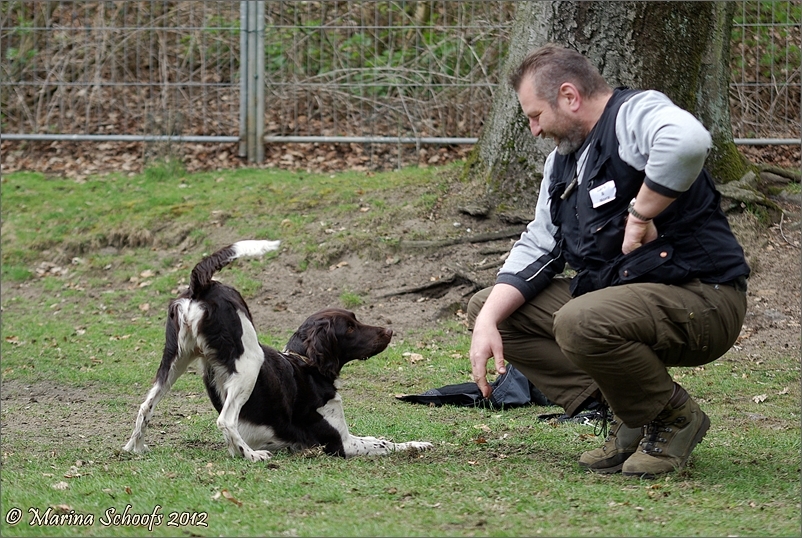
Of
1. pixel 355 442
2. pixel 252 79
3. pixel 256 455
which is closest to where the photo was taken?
pixel 256 455

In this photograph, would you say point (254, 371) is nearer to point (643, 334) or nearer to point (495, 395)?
point (495, 395)

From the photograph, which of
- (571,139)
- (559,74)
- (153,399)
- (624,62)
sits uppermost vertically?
(559,74)

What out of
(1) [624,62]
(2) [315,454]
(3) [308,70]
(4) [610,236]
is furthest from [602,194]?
(3) [308,70]

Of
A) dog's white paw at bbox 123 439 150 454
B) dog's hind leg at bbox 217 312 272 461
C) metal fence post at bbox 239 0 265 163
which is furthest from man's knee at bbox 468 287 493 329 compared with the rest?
metal fence post at bbox 239 0 265 163

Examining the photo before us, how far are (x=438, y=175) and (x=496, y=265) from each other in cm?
197

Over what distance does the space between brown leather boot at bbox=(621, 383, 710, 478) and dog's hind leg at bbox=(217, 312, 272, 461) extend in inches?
70.0

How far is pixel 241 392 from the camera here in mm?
4621

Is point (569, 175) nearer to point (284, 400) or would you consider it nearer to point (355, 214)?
point (284, 400)

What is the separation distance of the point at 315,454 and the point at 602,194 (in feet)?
6.48

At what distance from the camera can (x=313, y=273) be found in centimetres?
894

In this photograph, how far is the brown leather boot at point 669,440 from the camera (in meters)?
4.00

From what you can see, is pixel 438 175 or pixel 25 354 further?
pixel 438 175

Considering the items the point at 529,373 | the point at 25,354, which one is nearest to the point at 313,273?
the point at 25,354

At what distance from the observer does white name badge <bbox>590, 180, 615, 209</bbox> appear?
3.85m
